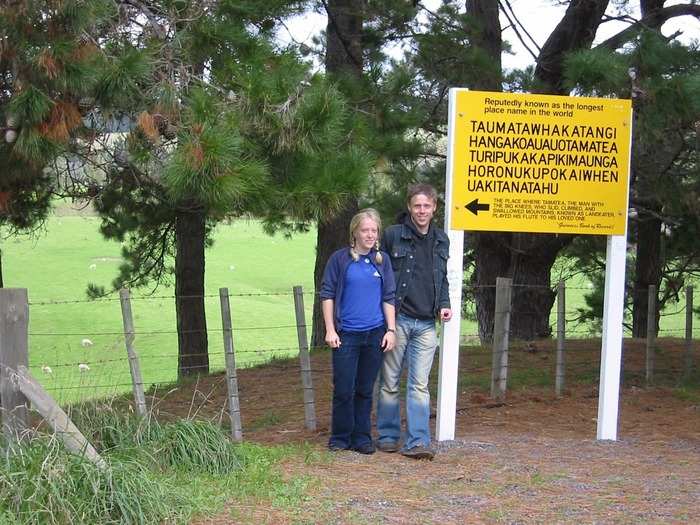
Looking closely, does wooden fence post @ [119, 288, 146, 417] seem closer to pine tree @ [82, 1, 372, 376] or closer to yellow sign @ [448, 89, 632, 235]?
pine tree @ [82, 1, 372, 376]

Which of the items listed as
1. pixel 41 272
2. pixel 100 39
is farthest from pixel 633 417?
pixel 41 272

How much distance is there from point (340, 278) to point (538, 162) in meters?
1.96

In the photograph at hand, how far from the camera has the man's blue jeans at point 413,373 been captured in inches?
264

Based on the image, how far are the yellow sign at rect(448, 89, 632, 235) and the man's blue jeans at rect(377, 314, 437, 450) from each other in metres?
0.96

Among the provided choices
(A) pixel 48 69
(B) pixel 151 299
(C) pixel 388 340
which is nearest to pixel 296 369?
(C) pixel 388 340

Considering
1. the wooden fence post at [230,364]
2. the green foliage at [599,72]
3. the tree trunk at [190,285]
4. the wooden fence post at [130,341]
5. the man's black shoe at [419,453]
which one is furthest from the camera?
the tree trunk at [190,285]

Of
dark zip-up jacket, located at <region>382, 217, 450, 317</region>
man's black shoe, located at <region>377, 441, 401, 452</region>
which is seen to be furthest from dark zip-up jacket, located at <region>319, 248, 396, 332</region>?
man's black shoe, located at <region>377, 441, 401, 452</region>

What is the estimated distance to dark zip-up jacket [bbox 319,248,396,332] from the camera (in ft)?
21.3

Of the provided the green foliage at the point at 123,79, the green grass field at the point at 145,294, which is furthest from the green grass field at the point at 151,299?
the green foliage at the point at 123,79

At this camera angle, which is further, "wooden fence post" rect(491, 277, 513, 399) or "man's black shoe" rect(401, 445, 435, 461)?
"wooden fence post" rect(491, 277, 513, 399)

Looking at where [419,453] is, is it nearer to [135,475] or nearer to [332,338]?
[332,338]

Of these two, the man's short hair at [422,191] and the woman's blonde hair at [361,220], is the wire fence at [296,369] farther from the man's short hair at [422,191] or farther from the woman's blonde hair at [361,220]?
the man's short hair at [422,191]

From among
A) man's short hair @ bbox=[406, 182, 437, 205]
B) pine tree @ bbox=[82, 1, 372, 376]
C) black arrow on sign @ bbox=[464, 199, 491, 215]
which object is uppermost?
pine tree @ bbox=[82, 1, 372, 376]

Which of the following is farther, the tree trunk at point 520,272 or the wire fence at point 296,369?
the tree trunk at point 520,272
